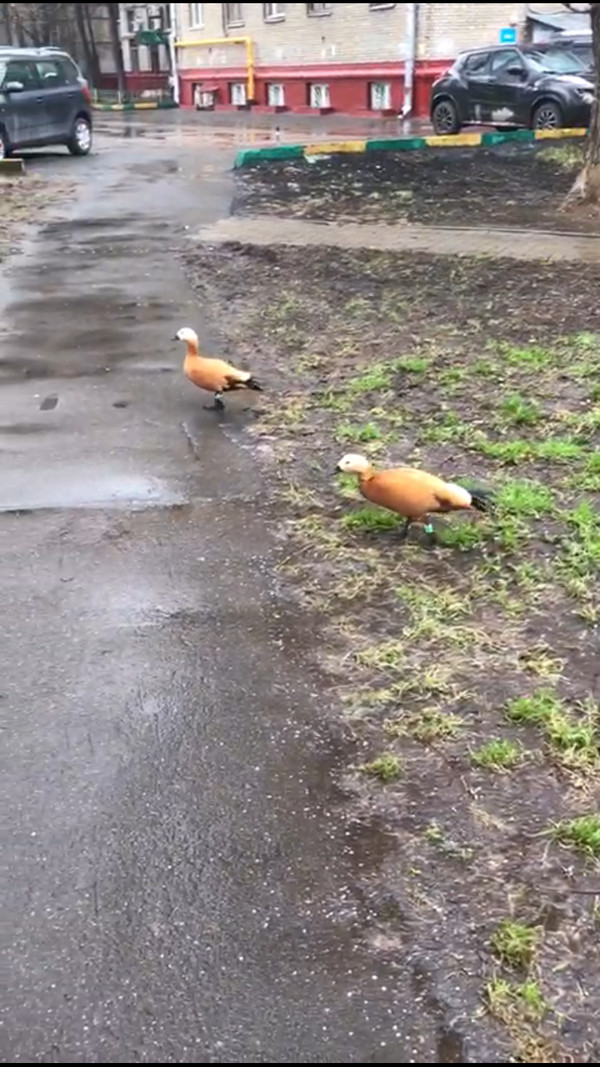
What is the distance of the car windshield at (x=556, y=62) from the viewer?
18578 millimetres

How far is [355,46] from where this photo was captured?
28.2 metres

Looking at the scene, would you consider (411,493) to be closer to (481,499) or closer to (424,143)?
(481,499)

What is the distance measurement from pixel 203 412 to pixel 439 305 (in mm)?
2986

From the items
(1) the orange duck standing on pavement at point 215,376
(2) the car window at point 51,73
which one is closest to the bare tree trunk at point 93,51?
(2) the car window at point 51,73

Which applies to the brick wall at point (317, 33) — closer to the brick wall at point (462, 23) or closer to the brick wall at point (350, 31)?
the brick wall at point (350, 31)

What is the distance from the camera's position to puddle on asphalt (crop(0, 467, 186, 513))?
17.2ft

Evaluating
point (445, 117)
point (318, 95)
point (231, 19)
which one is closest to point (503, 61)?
point (445, 117)

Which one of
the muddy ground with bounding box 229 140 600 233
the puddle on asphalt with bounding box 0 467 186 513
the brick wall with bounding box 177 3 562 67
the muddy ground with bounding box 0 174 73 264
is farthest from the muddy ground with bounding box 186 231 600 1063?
the brick wall with bounding box 177 3 562 67

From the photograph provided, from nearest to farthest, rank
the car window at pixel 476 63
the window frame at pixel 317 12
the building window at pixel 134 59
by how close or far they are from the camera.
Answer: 1. the car window at pixel 476 63
2. the window frame at pixel 317 12
3. the building window at pixel 134 59

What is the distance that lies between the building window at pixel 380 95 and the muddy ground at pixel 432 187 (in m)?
10.7

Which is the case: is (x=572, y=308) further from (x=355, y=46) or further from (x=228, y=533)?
(x=355, y=46)

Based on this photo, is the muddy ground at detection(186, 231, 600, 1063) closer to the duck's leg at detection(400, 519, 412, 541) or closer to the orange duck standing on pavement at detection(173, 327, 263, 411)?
the duck's leg at detection(400, 519, 412, 541)

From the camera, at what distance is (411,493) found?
4.41m

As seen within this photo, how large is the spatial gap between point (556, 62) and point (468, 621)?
17568mm
